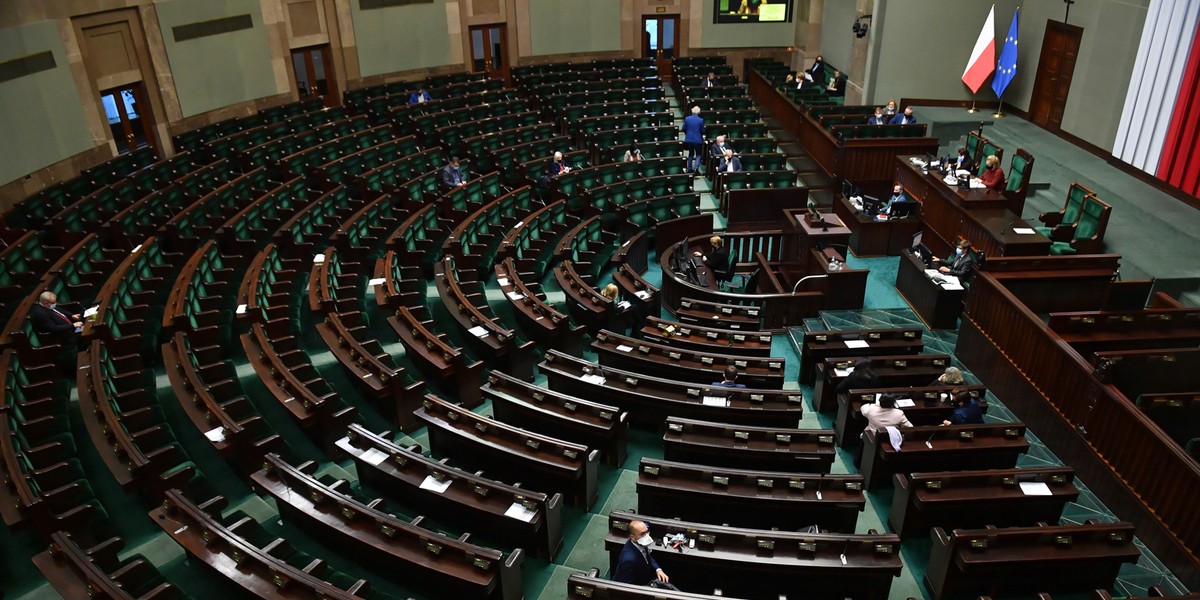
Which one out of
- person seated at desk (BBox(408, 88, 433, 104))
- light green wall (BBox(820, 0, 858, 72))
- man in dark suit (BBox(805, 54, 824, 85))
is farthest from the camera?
man in dark suit (BBox(805, 54, 824, 85))

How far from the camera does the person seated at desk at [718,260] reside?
9.26m

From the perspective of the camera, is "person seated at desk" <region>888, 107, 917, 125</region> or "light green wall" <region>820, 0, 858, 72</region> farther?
"light green wall" <region>820, 0, 858, 72</region>

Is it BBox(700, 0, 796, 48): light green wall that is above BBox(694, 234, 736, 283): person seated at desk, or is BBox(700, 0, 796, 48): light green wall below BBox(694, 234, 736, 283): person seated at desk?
above

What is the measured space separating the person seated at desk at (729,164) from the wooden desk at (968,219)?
2371mm

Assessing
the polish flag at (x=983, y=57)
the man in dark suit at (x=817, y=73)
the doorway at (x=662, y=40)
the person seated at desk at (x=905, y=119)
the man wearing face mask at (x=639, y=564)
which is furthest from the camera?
the doorway at (x=662, y=40)

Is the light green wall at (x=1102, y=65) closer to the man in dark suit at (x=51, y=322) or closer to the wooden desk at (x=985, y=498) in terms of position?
the wooden desk at (x=985, y=498)

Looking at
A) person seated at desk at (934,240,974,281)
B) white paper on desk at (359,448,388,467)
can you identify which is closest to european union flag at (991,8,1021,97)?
person seated at desk at (934,240,974,281)

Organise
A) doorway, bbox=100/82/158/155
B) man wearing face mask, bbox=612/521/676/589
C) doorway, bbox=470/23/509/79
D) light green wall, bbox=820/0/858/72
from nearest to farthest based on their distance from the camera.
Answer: man wearing face mask, bbox=612/521/676/589, doorway, bbox=100/82/158/155, light green wall, bbox=820/0/858/72, doorway, bbox=470/23/509/79

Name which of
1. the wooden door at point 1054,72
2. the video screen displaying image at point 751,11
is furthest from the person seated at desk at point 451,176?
the video screen displaying image at point 751,11

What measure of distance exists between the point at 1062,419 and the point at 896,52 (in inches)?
380

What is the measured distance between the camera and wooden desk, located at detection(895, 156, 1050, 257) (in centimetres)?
822

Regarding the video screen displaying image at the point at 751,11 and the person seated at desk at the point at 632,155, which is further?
the video screen displaying image at the point at 751,11

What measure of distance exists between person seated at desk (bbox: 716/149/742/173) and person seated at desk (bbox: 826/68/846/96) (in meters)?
5.43

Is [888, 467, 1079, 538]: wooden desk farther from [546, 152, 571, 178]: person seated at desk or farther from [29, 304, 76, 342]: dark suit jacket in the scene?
[546, 152, 571, 178]: person seated at desk
